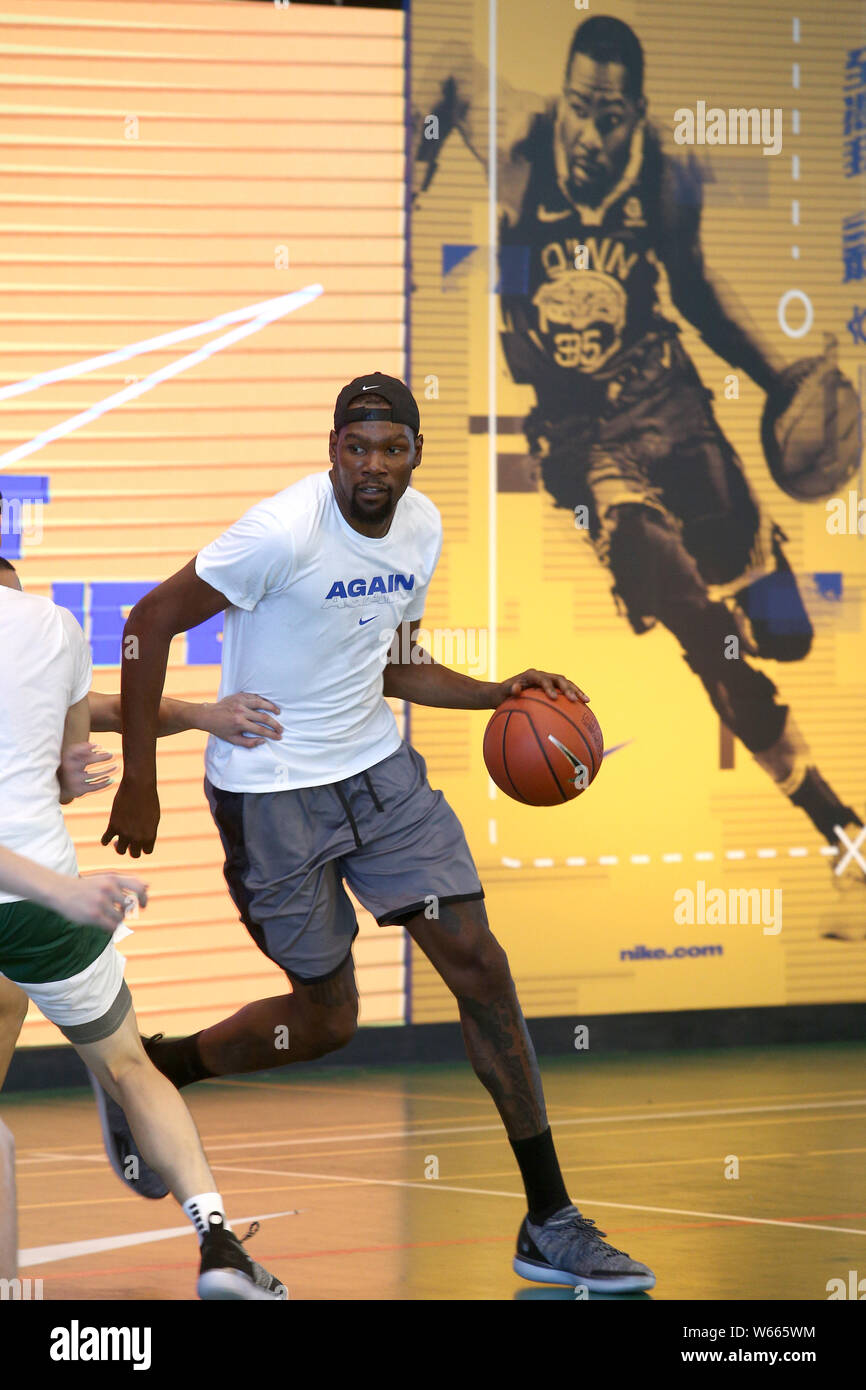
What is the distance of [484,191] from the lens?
9008mm

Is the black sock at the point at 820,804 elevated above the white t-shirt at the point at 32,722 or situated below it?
below

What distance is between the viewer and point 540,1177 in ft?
16.6

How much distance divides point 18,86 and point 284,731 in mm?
4133

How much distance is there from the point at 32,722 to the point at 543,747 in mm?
1461

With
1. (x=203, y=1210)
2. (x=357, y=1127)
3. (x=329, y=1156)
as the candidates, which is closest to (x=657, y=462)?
(x=357, y=1127)

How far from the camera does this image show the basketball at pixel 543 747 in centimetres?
525

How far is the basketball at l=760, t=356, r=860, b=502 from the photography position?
375 inches

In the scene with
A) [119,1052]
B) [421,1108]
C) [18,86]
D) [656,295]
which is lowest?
[421,1108]

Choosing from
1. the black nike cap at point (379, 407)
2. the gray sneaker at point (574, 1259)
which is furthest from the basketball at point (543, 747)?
the gray sneaker at point (574, 1259)

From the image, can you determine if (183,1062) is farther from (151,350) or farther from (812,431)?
(812,431)

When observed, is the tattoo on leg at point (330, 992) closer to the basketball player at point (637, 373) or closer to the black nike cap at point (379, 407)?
the black nike cap at point (379, 407)

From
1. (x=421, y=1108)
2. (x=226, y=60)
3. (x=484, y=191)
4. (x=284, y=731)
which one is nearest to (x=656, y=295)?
(x=484, y=191)

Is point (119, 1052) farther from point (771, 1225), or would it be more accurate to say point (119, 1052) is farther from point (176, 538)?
point (176, 538)

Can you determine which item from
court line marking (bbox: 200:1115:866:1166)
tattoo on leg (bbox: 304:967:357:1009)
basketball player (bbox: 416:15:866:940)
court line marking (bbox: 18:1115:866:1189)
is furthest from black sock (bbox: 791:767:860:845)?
tattoo on leg (bbox: 304:967:357:1009)
